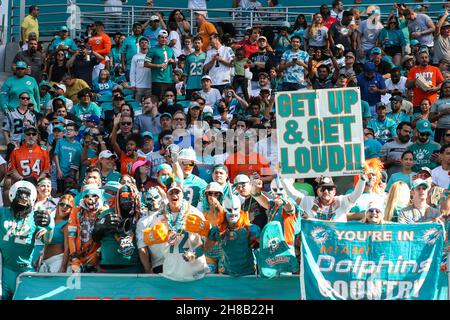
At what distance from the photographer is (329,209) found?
1242cm

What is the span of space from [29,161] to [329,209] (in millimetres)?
6025

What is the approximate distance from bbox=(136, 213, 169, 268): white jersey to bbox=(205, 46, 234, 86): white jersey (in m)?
8.15

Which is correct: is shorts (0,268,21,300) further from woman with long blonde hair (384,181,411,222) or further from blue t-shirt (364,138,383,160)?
blue t-shirt (364,138,383,160)

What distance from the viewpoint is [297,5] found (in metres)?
26.2

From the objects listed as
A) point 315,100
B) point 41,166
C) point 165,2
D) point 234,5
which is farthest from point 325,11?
point 315,100

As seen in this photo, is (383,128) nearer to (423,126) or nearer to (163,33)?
(423,126)

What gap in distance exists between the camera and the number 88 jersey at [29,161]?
17.1 meters

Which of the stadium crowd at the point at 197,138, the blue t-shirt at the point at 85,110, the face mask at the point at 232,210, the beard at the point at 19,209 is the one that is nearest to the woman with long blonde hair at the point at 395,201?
the stadium crowd at the point at 197,138

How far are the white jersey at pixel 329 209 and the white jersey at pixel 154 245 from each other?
4.70 feet

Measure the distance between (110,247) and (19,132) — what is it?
6.90 m

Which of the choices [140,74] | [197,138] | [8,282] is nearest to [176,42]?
[140,74]

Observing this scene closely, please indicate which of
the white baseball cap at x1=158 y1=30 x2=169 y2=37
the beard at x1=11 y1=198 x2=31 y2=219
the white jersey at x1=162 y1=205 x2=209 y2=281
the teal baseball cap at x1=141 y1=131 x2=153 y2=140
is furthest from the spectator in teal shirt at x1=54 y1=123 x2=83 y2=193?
the white jersey at x1=162 y1=205 x2=209 y2=281

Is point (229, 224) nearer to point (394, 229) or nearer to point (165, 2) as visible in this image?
point (394, 229)

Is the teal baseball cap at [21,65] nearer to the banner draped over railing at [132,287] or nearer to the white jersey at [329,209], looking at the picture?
the banner draped over railing at [132,287]
